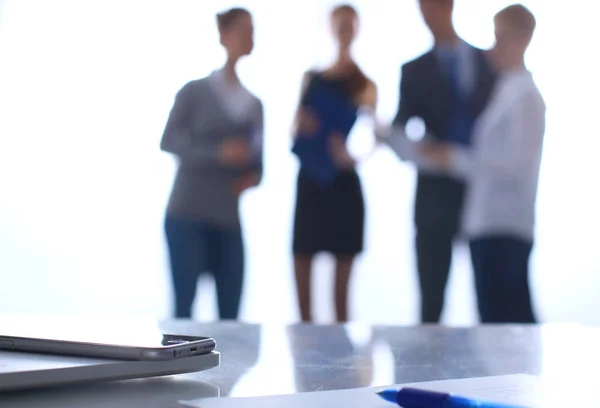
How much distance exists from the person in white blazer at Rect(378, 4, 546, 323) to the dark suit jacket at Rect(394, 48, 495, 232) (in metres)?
0.03

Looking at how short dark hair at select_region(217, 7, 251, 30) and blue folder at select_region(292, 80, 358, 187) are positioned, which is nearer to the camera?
blue folder at select_region(292, 80, 358, 187)

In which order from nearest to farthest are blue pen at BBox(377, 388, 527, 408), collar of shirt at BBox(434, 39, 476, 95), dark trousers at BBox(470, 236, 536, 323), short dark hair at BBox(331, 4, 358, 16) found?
blue pen at BBox(377, 388, 527, 408)
dark trousers at BBox(470, 236, 536, 323)
collar of shirt at BBox(434, 39, 476, 95)
short dark hair at BBox(331, 4, 358, 16)

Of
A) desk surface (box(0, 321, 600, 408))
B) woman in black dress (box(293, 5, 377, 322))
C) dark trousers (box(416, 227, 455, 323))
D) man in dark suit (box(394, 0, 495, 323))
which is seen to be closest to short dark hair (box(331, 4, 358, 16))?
woman in black dress (box(293, 5, 377, 322))

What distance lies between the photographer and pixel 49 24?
10.6ft

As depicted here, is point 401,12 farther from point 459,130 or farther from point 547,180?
point 547,180

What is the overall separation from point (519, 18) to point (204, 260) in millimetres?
1507

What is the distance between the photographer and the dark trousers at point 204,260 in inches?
107

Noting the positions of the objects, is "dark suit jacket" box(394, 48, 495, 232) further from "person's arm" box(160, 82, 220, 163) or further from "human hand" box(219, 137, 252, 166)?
"person's arm" box(160, 82, 220, 163)

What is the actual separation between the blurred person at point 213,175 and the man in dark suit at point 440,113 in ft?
1.99

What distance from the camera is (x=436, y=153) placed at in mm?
2684

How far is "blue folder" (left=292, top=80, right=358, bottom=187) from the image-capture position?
8.93 feet

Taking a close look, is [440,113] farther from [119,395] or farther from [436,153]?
[119,395]

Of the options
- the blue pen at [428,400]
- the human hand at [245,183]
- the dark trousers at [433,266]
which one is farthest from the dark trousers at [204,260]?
the blue pen at [428,400]

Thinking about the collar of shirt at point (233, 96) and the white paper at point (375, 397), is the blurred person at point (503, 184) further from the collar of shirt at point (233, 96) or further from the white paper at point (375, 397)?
the white paper at point (375, 397)
